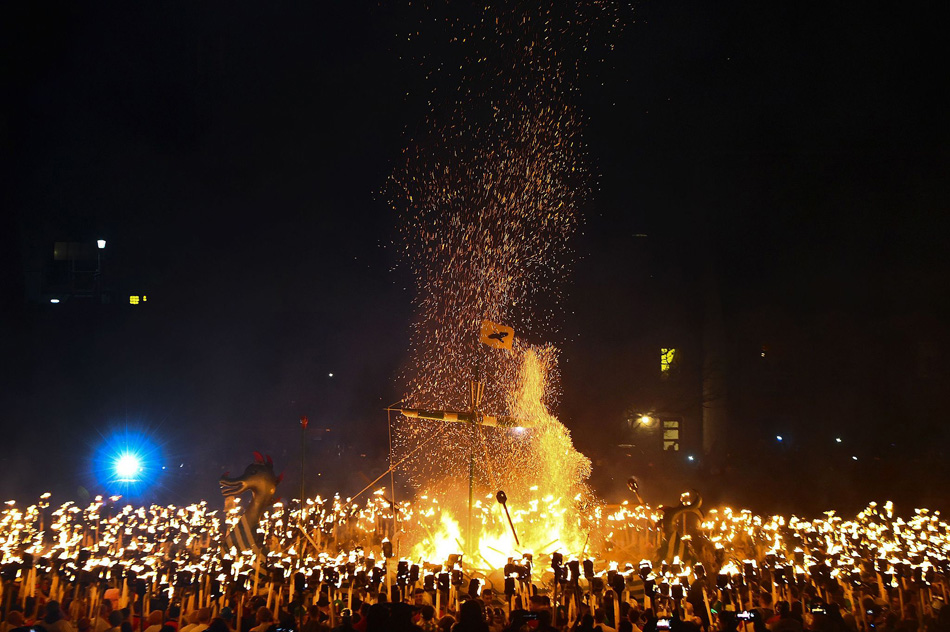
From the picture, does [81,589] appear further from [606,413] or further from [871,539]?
[606,413]

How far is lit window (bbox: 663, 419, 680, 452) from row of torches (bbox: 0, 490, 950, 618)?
547 inches

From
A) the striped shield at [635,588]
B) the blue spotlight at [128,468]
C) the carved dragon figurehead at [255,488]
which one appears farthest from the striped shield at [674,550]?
the blue spotlight at [128,468]

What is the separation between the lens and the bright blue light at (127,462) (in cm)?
2045

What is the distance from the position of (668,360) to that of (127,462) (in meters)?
20.0

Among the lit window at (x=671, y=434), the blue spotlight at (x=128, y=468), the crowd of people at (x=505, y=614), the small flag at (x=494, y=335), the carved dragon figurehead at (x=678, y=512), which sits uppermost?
the lit window at (x=671, y=434)

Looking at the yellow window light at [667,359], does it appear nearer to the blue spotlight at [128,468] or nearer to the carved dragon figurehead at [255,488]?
the blue spotlight at [128,468]

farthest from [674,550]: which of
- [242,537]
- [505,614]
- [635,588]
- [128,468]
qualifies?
[128,468]

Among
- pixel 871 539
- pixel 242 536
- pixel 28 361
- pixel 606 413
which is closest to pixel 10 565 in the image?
pixel 242 536

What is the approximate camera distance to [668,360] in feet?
90.5

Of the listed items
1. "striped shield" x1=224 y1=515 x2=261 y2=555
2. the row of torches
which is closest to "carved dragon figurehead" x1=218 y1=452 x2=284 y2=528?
"striped shield" x1=224 y1=515 x2=261 y2=555

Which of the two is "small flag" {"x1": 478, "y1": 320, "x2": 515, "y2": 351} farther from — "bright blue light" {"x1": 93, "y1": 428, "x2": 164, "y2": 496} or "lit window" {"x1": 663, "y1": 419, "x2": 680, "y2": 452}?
"lit window" {"x1": 663, "y1": 419, "x2": 680, "y2": 452}

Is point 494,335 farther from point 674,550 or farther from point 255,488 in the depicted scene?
point 255,488

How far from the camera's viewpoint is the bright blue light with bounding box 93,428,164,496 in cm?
2045

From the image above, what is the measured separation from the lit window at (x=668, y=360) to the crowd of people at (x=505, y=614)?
18.1 m
